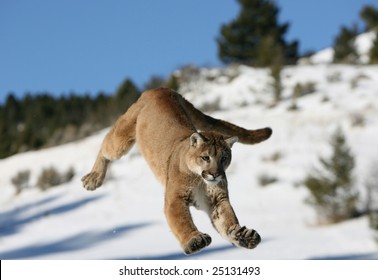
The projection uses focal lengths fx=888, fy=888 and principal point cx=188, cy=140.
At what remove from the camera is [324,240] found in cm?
2781

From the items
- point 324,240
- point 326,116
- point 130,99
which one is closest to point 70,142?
point 130,99

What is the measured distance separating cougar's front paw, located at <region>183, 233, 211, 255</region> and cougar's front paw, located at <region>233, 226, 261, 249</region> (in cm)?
26

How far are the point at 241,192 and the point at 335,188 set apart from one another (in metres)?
4.03

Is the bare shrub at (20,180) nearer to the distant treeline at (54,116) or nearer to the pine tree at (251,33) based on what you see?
the distant treeline at (54,116)

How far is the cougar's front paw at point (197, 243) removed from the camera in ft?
22.2

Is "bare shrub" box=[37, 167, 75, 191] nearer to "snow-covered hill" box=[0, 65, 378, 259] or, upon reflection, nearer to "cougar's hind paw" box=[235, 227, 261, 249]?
"snow-covered hill" box=[0, 65, 378, 259]

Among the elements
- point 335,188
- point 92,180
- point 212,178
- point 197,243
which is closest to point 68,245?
point 335,188

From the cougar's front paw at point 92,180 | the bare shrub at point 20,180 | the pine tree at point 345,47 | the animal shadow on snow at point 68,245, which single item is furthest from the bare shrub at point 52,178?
the cougar's front paw at point 92,180

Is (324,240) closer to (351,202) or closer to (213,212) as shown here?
(351,202)

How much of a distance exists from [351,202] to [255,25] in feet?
95.1

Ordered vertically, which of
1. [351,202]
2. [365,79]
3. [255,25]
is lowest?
[351,202]

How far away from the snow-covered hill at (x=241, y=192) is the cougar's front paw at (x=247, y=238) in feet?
53.4

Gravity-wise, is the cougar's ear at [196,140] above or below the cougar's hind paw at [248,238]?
above

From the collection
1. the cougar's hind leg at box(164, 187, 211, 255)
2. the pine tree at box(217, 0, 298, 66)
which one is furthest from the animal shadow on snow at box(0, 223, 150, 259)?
the pine tree at box(217, 0, 298, 66)
